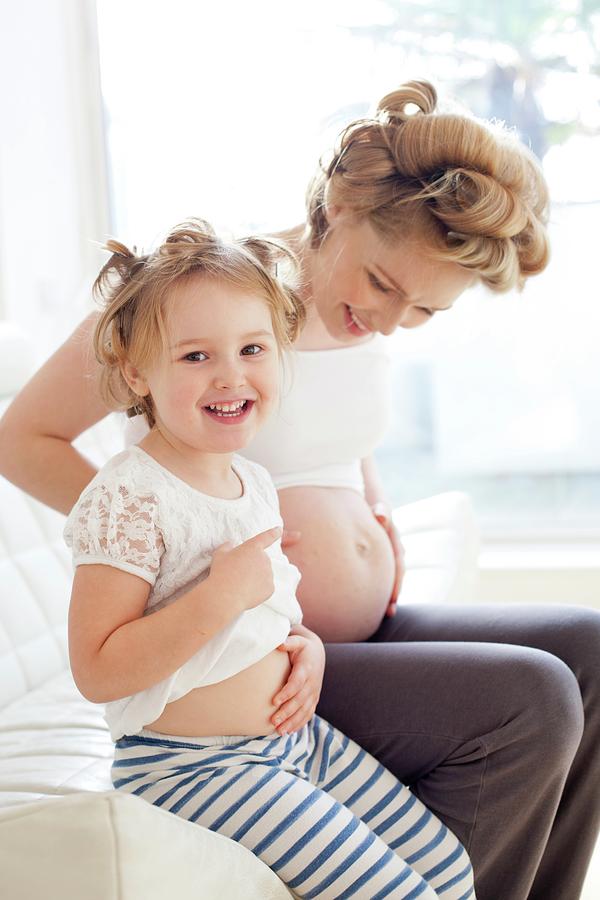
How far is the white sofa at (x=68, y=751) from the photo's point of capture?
2.95 ft

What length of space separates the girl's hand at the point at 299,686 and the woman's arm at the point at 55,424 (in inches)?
13.5

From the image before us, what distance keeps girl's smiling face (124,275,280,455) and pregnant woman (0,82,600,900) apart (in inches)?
8.5

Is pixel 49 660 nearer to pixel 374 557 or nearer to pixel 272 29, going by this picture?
pixel 374 557

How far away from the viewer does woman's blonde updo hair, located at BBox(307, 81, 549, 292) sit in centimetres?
131

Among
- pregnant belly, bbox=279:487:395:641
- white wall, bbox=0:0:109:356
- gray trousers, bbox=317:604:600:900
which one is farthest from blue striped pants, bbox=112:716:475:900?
white wall, bbox=0:0:109:356

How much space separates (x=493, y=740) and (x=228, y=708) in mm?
334

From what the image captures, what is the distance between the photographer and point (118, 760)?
1102 millimetres

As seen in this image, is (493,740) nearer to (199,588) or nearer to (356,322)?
(199,588)

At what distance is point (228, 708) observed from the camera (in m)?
1.08

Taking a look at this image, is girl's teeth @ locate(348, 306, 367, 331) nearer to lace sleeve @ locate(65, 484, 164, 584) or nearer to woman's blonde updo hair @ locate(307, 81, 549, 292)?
woman's blonde updo hair @ locate(307, 81, 549, 292)

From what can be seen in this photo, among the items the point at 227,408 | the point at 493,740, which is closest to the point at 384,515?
the point at 493,740

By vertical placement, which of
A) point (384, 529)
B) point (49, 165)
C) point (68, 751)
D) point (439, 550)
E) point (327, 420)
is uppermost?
point (49, 165)

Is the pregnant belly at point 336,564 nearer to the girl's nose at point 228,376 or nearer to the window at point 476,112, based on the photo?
the girl's nose at point 228,376

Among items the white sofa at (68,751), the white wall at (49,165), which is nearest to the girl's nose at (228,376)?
the white sofa at (68,751)
